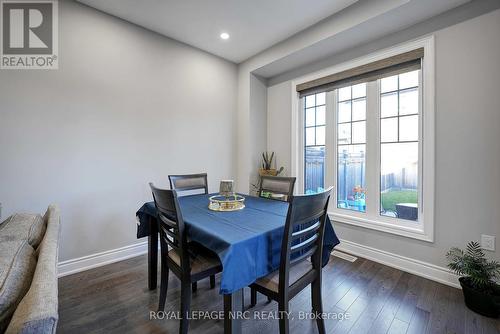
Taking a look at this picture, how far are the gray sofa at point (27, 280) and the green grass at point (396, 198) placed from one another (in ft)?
9.22

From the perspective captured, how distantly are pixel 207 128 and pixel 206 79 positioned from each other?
0.70 m

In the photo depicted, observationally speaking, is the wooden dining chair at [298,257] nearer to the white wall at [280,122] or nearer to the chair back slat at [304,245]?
the chair back slat at [304,245]

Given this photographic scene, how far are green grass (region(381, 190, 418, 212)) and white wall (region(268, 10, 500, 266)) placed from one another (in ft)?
0.88

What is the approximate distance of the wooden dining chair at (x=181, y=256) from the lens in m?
1.33

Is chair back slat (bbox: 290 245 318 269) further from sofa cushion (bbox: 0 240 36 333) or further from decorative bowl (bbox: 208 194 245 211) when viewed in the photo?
sofa cushion (bbox: 0 240 36 333)

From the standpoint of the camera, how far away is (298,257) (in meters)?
1.27

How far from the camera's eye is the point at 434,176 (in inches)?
83.1

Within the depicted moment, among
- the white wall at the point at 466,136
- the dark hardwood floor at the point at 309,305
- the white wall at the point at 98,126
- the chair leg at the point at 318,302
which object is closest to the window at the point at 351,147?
the white wall at the point at 466,136

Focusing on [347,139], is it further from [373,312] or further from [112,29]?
[112,29]

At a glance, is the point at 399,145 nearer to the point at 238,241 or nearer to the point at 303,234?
the point at 303,234

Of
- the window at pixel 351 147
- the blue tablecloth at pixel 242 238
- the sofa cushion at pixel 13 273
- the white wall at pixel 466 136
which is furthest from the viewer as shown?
the window at pixel 351 147

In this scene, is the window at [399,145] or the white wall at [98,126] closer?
the white wall at [98,126]

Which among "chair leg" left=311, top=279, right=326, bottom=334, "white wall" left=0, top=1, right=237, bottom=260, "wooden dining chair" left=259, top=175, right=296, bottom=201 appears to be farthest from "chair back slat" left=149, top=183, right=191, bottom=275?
"white wall" left=0, top=1, right=237, bottom=260

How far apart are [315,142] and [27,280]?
3.04 meters
